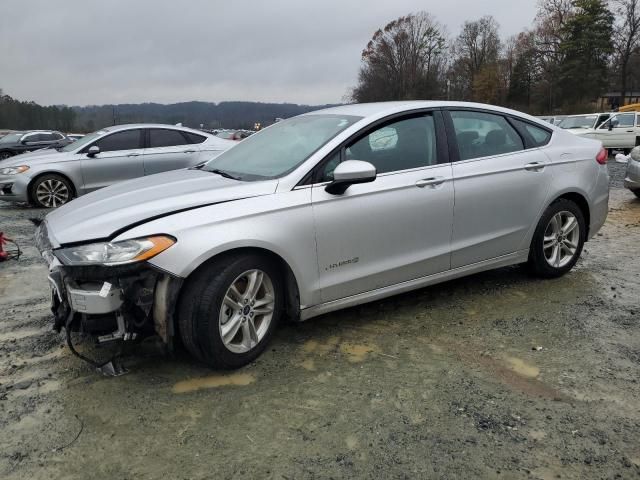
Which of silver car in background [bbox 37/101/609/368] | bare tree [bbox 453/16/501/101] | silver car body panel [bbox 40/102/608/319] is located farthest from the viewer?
bare tree [bbox 453/16/501/101]

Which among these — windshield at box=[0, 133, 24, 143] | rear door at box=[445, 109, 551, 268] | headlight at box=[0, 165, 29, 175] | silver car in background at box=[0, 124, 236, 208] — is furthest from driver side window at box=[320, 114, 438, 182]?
windshield at box=[0, 133, 24, 143]

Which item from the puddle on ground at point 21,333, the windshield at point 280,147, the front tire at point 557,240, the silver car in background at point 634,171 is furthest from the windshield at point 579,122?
the puddle on ground at point 21,333

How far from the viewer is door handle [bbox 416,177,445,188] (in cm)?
377

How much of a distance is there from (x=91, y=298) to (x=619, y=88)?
62.2 metres

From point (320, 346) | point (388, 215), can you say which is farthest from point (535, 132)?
point (320, 346)

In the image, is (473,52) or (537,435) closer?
(537,435)

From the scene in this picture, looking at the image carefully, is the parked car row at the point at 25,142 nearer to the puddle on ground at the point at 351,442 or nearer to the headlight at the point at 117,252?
the headlight at the point at 117,252

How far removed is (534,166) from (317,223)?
217 centimetres

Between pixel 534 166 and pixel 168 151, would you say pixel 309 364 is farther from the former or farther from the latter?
pixel 168 151

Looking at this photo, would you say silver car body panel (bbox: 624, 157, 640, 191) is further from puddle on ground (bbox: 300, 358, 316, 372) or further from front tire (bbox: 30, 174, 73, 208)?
front tire (bbox: 30, 174, 73, 208)

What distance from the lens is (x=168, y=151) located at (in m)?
9.62

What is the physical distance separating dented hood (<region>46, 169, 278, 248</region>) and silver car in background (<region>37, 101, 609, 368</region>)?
1 cm

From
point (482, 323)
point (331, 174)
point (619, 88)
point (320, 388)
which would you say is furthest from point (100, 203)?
point (619, 88)

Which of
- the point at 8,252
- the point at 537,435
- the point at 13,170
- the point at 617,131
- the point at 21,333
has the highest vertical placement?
the point at 13,170
